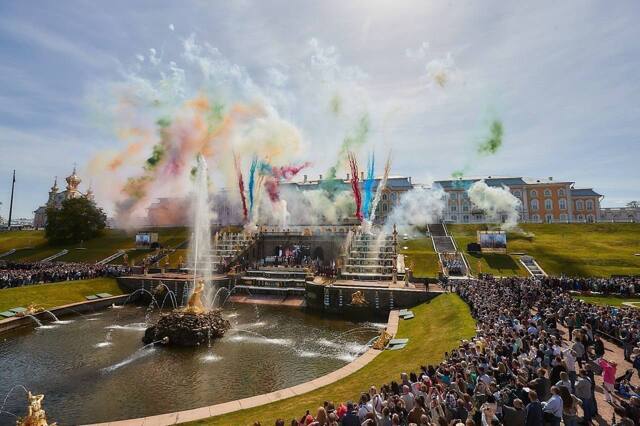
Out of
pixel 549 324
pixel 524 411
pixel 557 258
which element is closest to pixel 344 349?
pixel 549 324

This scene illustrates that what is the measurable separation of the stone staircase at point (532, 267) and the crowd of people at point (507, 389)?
101 ft

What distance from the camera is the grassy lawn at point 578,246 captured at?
46.7m

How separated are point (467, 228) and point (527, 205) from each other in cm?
4466

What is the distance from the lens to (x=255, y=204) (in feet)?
279

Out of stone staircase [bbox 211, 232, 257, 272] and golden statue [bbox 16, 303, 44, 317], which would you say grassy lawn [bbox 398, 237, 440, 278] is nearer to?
stone staircase [bbox 211, 232, 257, 272]

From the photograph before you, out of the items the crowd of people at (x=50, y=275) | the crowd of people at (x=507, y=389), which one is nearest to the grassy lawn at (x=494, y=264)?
the crowd of people at (x=507, y=389)

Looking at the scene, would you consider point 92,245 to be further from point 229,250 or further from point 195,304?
point 195,304

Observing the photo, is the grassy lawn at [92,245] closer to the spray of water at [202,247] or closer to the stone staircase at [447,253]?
the spray of water at [202,247]

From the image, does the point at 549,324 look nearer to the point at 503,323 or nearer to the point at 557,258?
the point at 503,323

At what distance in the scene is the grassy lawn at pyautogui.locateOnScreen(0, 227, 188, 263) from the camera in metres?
71.9

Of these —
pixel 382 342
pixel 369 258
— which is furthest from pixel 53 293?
pixel 369 258

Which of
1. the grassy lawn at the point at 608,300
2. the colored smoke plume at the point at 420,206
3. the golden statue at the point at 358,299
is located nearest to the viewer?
the grassy lawn at the point at 608,300

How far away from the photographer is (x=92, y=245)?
81250 millimetres

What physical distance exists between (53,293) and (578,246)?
75658 mm
